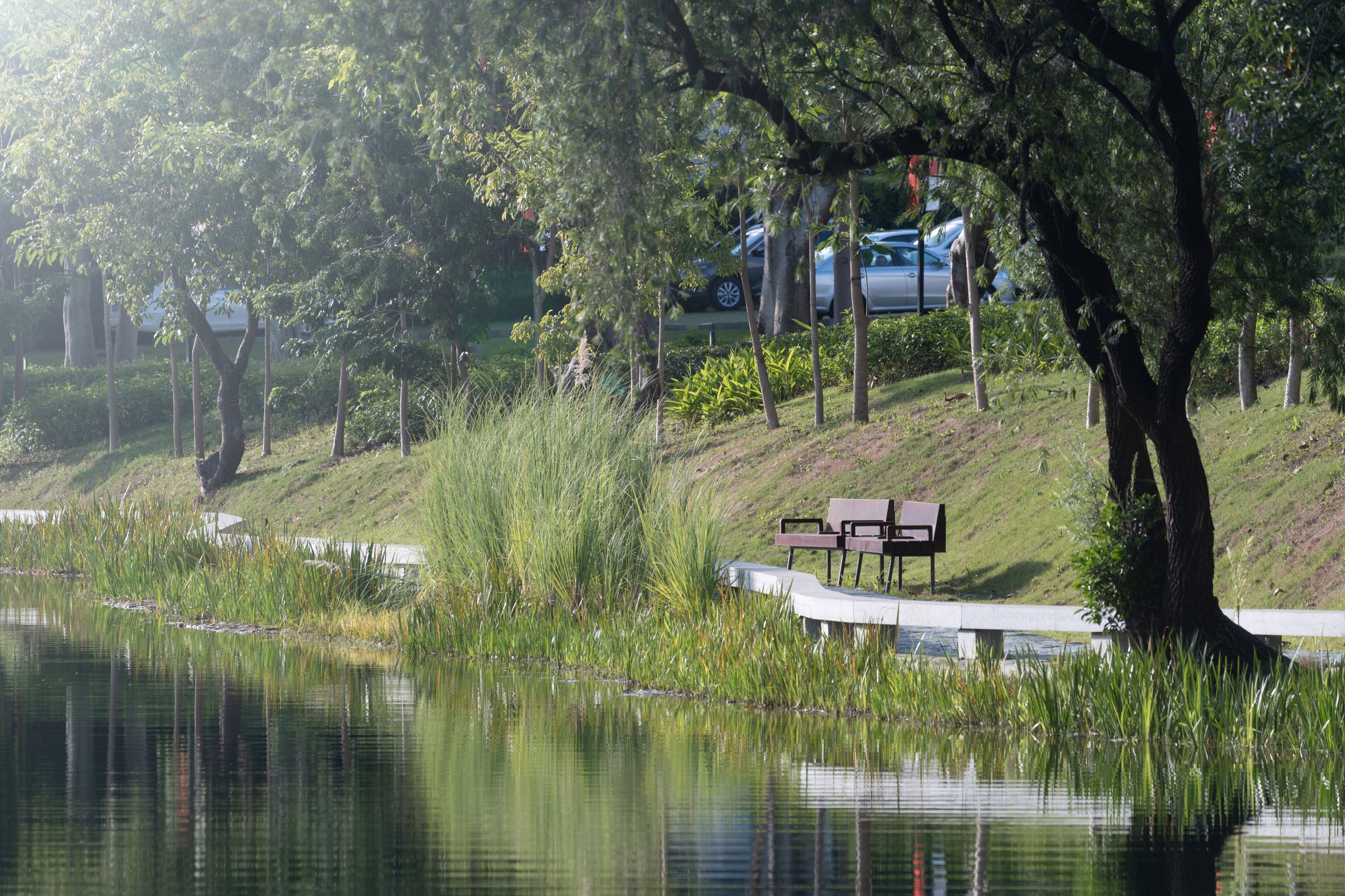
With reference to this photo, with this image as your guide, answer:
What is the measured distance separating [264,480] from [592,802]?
21.7m

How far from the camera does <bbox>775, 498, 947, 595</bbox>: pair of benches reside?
15562 millimetres

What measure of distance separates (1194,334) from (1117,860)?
4.43 meters

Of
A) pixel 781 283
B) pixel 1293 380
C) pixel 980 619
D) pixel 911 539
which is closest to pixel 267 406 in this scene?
pixel 781 283

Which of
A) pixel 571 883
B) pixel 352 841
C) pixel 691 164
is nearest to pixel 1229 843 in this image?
pixel 571 883

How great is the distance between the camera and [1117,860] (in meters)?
6.65

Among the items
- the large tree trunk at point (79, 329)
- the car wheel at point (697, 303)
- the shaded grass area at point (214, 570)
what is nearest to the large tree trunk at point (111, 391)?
the large tree trunk at point (79, 329)

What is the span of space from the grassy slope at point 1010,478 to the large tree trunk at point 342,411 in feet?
22.3

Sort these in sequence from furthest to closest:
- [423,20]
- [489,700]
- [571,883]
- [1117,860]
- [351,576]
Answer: [351,576]
[489,700]
[423,20]
[1117,860]
[571,883]

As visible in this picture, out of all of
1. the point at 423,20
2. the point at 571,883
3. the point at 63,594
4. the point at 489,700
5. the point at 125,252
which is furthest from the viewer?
the point at 125,252

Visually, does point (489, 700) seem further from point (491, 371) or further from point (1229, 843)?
point (491, 371)

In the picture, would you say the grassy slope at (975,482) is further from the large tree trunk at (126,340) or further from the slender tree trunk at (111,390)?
the large tree trunk at (126,340)

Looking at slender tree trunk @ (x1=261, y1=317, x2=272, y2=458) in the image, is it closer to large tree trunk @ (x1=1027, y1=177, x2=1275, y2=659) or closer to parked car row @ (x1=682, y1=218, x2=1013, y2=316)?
parked car row @ (x1=682, y1=218, x2=1013, y2=316)

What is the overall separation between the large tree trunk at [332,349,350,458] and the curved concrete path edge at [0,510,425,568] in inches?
196

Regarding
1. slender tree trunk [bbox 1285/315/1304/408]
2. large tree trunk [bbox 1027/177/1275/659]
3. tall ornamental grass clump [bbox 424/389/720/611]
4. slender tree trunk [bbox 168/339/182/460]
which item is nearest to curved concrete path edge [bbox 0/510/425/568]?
tall ornamental grass clump [bbox 424/389/720/611]
